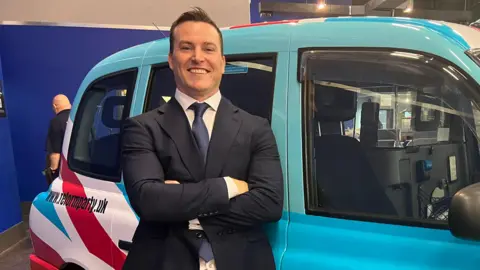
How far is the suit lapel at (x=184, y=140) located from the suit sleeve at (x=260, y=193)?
150 millimetres

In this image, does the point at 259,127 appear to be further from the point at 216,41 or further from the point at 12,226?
the point at 12,226

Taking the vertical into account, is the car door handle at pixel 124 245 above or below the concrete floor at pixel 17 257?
above

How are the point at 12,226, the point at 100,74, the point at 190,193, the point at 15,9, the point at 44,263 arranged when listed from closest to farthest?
1. the point at 190,193
2. the point at 100,74
3. the point at 44,263
4. the point at 12,226
5. the point at 15,9

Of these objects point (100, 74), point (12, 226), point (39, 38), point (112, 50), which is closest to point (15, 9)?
point (39, 38)

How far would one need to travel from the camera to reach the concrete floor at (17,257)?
4.46 meters

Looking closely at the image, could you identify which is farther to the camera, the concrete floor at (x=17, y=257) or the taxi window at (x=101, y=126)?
the concrete floor at (x=17, y=257)

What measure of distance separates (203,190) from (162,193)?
0.40 feet

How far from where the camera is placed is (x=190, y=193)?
1.33m

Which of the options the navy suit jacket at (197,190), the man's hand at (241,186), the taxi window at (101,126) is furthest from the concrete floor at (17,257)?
the man's hand at (241,186)

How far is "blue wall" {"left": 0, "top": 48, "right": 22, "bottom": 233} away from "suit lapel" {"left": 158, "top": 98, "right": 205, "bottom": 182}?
4.26 metres

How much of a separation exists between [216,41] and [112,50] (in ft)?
16.3

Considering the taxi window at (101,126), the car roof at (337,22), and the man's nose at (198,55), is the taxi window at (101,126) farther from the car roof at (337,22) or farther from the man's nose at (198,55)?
the man's nose at (198,55)

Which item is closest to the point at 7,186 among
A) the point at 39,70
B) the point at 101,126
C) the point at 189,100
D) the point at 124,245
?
the point at 39,70

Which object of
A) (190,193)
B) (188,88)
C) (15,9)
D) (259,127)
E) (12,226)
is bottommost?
(12,226)
